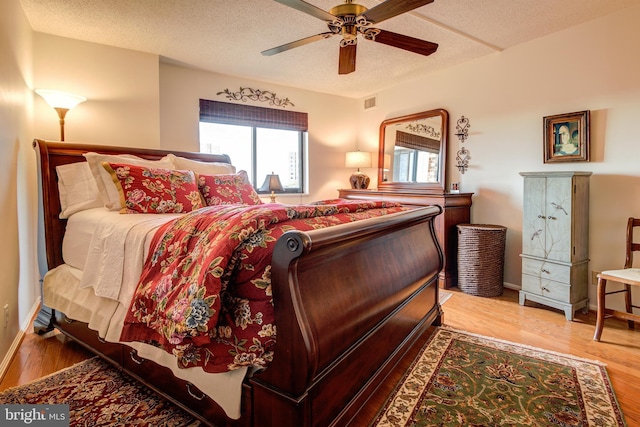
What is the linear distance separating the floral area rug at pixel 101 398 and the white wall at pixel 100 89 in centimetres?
231

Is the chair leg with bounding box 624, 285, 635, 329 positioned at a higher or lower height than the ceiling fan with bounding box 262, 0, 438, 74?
lower

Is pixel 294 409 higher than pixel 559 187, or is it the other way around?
pixel 559 187

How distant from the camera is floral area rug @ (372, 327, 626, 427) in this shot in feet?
5.24

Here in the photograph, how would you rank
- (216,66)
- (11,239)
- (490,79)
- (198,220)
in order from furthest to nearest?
(216,66) < (490,79) < (11,239) < (198,220)

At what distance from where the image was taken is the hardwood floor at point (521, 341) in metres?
1.85

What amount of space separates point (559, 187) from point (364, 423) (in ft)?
8.16

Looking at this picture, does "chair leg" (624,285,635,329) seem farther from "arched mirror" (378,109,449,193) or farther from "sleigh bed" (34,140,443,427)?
"arched mirror" (378,109,449,193)

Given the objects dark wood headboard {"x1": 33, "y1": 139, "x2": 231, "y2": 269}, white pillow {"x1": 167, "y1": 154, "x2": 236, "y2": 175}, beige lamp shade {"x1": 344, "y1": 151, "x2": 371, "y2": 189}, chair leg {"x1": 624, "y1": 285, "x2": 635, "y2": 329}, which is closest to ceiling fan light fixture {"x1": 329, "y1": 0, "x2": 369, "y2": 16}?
white pillow {"x1": 167, "y1": 154, "x2": 236, "y2": 175}

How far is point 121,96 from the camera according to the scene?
3.46 meters

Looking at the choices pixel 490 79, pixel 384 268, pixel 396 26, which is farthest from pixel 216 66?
pixel 384 268

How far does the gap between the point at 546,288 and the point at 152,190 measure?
10.7ft

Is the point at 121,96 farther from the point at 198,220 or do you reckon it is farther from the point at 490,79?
the point at 490,79

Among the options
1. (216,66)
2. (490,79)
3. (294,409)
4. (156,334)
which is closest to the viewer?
(294,409)

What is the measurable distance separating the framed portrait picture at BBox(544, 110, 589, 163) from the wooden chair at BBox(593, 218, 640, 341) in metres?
0.74
